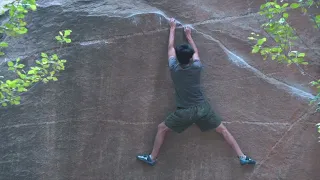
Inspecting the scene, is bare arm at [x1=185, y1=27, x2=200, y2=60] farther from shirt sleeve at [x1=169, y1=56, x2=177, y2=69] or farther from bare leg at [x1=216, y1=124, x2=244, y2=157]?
bare leg at [x1=216, y1=124, x2=244, y2=157]

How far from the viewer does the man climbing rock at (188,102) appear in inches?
197

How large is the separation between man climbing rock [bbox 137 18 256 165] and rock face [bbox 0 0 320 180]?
0.17m

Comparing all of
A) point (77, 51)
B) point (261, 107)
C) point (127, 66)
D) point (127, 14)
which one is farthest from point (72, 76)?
point (261, 107)

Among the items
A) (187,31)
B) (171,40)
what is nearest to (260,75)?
(187,31)

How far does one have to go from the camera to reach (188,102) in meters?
5.08

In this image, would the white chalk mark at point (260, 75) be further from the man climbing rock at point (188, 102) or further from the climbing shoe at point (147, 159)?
the climbing shoe at point (147, 159)

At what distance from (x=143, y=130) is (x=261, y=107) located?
150 centimetres

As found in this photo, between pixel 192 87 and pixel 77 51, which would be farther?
pixel 77 51

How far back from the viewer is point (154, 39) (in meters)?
5.47

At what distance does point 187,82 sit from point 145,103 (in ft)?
2.41

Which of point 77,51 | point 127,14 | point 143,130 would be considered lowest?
point 143,130

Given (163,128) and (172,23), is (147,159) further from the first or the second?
(172,23)

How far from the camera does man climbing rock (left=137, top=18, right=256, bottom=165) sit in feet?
16.4

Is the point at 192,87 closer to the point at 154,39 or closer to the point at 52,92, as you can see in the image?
the point at 154,39
